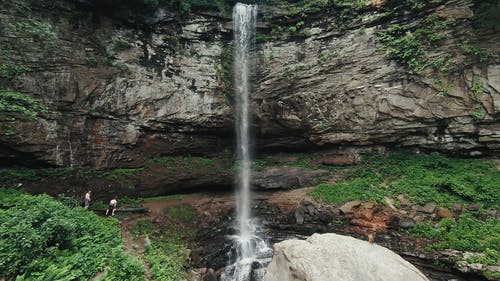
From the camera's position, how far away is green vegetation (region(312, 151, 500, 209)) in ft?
31.0

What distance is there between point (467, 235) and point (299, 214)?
551 centimetres

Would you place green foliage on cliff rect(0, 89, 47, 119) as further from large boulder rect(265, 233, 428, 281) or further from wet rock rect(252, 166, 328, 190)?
wet rock rect(252, 166, 328, 190)

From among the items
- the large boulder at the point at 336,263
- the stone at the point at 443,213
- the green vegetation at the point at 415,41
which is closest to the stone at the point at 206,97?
the green vegetation at the point at 415,41

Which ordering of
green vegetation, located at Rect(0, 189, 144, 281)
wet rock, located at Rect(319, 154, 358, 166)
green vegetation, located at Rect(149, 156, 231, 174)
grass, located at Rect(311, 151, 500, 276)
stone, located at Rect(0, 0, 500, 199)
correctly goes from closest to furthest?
green vegetation, located at Rect(0, 189, 144, 281)
grass, located at Rect(311, 151, 500, 276)
stone, located at Rect(0, 0, 500, 199)
green vegetation, located at Rect(149, 156, 231, 174)
wet rock, located at Rect(319, 154, 358, 166)

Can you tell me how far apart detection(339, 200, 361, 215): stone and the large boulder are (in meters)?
5.23

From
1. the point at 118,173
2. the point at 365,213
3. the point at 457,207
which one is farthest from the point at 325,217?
the point at 118,173

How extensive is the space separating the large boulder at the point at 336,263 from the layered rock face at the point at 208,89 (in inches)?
343

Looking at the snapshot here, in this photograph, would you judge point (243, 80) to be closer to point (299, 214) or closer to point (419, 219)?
point (299, 214)

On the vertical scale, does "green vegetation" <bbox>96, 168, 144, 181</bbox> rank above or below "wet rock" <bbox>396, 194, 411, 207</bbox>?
above

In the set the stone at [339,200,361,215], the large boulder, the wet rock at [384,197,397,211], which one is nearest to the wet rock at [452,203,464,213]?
the wet rock at [384,197,397,211]

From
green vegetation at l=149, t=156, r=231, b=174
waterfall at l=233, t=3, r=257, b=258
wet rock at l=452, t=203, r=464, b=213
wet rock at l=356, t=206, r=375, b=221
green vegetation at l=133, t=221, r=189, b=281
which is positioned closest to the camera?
green vegetation at l=133, t=221, r=189, b=281

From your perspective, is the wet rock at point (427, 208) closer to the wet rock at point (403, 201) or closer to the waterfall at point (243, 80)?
the wet rock at point (403, 201)

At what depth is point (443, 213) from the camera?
29.5 feet

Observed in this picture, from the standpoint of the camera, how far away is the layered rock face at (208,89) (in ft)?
32.0
